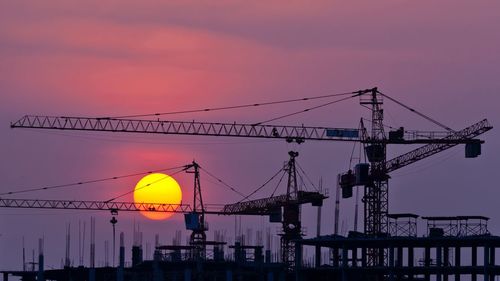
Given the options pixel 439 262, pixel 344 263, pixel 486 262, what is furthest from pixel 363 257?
pixel 486 262

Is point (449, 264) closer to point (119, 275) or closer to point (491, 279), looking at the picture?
point (491, 279)

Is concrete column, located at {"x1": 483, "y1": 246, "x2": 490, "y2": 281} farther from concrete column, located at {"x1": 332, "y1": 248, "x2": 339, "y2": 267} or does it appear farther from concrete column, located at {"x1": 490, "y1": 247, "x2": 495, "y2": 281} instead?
concrete column, located at {"x1": 332, "y1": 248, "x2": 339, "y2": 267}

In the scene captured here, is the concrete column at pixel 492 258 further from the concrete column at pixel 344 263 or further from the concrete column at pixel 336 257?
the concrete column at pixel 336 257

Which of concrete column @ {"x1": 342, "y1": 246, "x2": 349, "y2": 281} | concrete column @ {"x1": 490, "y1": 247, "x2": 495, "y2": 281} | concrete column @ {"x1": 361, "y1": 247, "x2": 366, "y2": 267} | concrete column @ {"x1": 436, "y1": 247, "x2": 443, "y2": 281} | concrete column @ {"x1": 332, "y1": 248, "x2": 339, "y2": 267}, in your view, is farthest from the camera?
concrete column @ {"x1": 332, "y1": 248, "x2": 339, "y2": 267}

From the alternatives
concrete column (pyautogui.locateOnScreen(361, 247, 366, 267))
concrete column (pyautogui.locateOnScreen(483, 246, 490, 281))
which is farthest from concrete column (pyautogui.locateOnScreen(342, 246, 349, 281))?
concrete column (pyautogui.locateOnScreen(483, 246, 490, 281))

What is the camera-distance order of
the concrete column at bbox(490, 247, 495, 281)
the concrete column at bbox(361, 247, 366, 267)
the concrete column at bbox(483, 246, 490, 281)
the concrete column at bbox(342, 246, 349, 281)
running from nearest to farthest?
the concrete column at bbox(483, 246, 490, 281) → the concrete column at bbox(490, 247, 495, 281) → the concrete column at bbox(342, 246, 349, 281) → the concrete column at bbox(361, 247, 366, 267)

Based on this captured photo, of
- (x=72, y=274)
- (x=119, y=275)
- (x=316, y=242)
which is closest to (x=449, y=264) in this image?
(x=316, y=242)

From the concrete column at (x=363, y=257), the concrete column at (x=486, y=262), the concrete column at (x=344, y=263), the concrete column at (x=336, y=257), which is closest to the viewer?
the concrete column at (x=486, y=262)

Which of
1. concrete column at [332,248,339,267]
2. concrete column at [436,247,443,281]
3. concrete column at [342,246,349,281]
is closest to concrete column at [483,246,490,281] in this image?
concrete column at [436,247,443,281]

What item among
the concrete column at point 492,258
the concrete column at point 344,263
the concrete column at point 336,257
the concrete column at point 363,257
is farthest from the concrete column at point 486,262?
the concrete column at point 336,257

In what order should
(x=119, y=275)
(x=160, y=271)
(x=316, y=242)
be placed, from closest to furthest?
(x=316, y=242), (x=119, y=275), (x=160, y=271)

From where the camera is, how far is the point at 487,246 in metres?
150

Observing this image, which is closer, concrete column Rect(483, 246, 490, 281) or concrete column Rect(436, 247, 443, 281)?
concrete column Rect(483, 246, 490, 281)

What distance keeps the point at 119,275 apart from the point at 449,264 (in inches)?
1633
